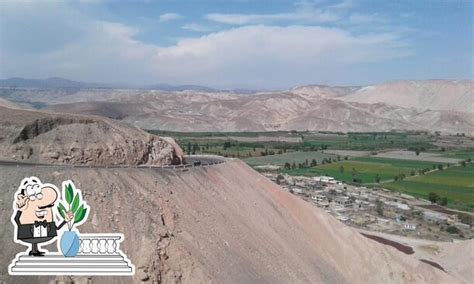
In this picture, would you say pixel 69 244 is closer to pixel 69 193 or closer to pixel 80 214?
pixel 80 214

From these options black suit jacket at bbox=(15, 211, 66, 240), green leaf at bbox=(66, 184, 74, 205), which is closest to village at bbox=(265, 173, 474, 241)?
green leaf at bbox=(66, 184, 74, 205)

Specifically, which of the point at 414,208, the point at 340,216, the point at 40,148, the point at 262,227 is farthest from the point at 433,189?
the point at 40,148

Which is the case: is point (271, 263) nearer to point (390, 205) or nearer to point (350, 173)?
point (390, 205)

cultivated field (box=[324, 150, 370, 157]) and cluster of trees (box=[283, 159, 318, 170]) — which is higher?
cultivated field (box=[324, 150, 370, 157])

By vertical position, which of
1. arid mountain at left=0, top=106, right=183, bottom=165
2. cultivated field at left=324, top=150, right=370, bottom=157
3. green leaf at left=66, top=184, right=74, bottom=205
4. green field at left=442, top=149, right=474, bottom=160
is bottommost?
cultivated field at left=324, top=150, right=370, bottom=157

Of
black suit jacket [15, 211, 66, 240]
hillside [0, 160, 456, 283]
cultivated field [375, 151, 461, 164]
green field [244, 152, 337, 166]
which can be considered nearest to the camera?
black suit jacket [15, 211, 66, 240]

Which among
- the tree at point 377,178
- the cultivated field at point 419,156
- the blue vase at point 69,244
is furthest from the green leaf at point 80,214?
the cultivated field at point 419,156

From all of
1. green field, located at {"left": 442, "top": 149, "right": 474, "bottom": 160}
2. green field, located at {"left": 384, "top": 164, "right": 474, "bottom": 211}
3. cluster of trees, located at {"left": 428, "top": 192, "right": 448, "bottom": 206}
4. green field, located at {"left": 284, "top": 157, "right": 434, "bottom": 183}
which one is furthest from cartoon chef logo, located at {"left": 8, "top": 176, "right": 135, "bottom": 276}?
green field, located at {"left": 442, "top": 149, "right": 474, "bottom": 160}

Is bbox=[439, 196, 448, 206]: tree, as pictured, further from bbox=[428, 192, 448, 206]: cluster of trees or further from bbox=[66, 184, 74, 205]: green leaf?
bbox=[66, 184, 74, 205]: green leaf

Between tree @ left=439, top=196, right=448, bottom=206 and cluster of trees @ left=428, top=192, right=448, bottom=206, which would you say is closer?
tree @ left=439, top=196, right=448, bottom=206

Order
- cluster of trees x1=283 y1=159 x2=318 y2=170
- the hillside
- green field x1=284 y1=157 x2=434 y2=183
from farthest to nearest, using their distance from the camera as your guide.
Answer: cluster of trees x1=283 y1=159 x2=318 y2=170, green field x1=284 y1=157 x2=434 y2=183, the hillside
